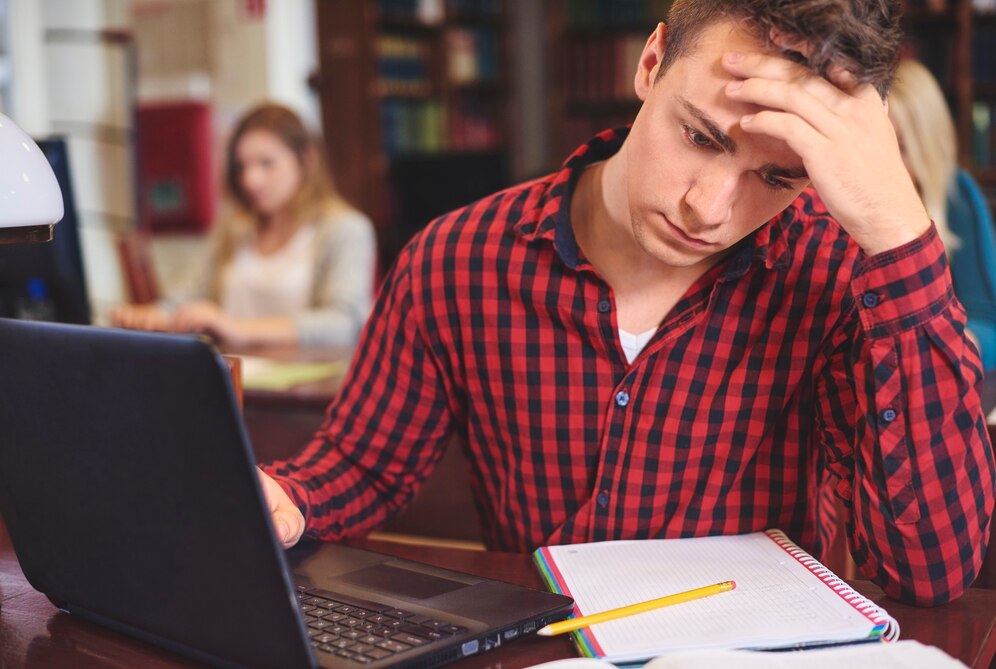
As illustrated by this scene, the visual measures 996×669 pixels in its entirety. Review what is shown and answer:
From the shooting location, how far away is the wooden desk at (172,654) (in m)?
0.75

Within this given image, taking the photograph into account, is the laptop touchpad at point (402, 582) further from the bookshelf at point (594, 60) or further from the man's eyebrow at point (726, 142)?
the bookshelf at point (594, 60)

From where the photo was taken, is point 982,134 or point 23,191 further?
point 982,134

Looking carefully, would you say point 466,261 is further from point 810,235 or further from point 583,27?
point 583,27

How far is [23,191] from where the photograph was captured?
2.75 ft

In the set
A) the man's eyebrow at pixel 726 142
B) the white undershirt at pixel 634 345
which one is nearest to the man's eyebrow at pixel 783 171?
the man's eyebrow at pixel 726 142

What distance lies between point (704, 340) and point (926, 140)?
5.04 feet

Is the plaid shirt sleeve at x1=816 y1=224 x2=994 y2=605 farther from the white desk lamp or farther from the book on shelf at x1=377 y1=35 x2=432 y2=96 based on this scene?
the book on shelf at x1=377 y1=35 x2=432 y2=96

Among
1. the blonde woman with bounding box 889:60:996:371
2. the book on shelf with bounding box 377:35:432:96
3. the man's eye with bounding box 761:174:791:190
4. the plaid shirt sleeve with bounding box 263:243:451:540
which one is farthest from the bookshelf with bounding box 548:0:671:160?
the man's eye with bounding box 761:174:791:190

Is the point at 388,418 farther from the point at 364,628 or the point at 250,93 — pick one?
the point at 250,93

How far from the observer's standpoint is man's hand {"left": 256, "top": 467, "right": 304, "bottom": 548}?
96cm

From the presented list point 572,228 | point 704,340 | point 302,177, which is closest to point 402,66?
point 302,177

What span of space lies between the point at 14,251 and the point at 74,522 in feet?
3.67

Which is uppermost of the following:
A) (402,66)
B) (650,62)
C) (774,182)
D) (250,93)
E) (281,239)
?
(402,66)

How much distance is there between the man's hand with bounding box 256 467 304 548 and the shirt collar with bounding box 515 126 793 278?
1.22 ft
